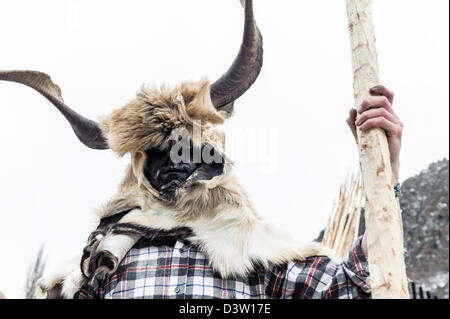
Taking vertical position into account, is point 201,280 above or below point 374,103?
below

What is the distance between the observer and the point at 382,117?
128 cm

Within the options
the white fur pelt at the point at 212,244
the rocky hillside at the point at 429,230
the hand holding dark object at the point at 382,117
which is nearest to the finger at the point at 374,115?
the hand holding dark object at the point at 382,117

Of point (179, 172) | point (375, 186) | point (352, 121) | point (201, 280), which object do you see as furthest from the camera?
point (179, 172)

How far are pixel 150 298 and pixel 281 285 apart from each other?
0.48m

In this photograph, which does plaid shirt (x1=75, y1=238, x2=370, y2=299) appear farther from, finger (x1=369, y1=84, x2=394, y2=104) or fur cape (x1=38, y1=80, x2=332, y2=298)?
finger (x1=369, y1=84, x2=394, y2=104)

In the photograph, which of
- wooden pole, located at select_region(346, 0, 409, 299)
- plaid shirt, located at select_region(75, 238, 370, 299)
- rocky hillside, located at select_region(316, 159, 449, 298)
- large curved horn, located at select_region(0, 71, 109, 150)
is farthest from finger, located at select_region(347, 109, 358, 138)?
rocky hillside, located at select_region(316, 159, 449, 298)

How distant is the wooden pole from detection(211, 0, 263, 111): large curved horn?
2.02 feet

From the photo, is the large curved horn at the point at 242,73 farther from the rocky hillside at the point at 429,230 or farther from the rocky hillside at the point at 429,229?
the rocky hillside at the point at 429,229

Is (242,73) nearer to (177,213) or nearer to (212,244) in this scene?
(177,213)

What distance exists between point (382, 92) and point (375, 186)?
0.30 metres

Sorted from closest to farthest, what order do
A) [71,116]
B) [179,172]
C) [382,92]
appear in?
1. [382,92]
2. [179,172]
3. [71,116]

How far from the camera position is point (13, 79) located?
223 centimetres

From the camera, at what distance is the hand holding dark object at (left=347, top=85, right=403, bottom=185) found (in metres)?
1.27

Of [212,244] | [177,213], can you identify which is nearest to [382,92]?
[212,244]
